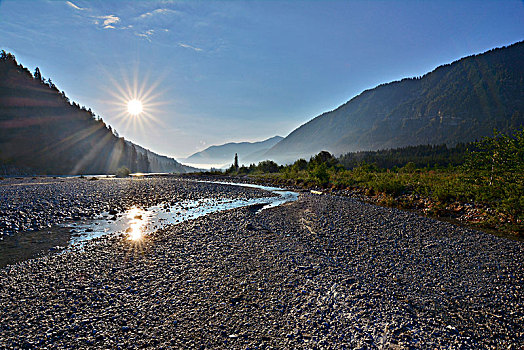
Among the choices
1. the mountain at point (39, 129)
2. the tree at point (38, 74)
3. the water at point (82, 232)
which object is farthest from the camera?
the tree at point (38, 74)

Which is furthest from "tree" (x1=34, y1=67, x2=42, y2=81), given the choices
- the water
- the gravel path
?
the gravel path

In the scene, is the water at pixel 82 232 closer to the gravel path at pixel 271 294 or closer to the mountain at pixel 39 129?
the gravel path at pixel 271 294

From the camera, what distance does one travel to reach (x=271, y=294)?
5.90 meters

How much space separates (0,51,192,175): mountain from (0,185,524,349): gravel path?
10998cm

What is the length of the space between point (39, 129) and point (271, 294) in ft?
448

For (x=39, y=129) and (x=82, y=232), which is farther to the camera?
(x=39, y=129)

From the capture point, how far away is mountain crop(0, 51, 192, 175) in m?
87.6

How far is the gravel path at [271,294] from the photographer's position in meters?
4.41

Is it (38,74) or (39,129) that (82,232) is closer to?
(39,129)

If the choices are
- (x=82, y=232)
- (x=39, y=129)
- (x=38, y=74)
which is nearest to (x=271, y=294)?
(x=82, y=232)

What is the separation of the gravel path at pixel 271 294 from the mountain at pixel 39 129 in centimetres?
10998

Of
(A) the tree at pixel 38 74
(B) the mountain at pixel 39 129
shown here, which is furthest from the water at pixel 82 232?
(A) the tree at pixel 38 74

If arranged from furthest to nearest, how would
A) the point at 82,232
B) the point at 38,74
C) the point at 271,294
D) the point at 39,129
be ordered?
the point at 38,74
the point at 39,129
the point at 82,232
the point at 271,294

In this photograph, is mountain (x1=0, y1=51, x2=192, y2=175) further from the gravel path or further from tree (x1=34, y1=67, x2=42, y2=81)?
the gravel path
